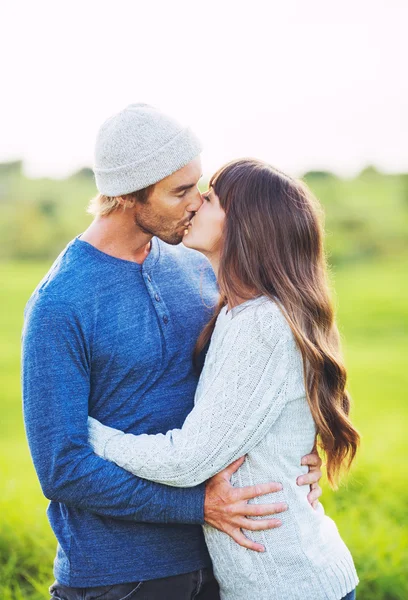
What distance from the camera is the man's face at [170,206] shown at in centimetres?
275

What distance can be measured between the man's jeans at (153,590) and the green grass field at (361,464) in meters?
0.99

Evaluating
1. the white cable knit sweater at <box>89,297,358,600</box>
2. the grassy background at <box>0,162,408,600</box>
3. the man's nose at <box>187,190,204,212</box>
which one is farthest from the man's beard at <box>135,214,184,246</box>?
the grassy background at <box>0,162,408,600</box>

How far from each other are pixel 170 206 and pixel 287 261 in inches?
21.1

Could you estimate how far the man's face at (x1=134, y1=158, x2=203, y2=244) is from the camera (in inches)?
108

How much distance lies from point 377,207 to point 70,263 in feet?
36.4

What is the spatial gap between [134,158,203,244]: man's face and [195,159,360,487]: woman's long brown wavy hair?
203mm

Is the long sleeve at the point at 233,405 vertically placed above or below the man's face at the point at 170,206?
below

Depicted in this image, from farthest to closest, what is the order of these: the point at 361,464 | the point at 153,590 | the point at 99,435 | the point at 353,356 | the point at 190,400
A: the point at 353,356
the point at 361,464
the point at 190,400
the point at 153,590
the point at 99,435

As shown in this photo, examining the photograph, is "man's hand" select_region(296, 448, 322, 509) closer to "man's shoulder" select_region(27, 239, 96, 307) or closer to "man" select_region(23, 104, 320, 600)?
"man" select_region(23, 104, 320, 600)

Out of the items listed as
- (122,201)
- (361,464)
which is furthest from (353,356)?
(122,201)

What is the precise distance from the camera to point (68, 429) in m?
2.38

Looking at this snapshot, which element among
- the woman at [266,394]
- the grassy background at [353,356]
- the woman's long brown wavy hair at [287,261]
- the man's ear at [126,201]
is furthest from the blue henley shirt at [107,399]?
the grassy background at [353,356]

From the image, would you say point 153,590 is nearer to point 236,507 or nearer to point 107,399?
point 236,507

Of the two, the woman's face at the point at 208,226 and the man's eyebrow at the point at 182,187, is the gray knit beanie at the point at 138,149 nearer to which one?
the man's eyebrow at the point at 182,187
